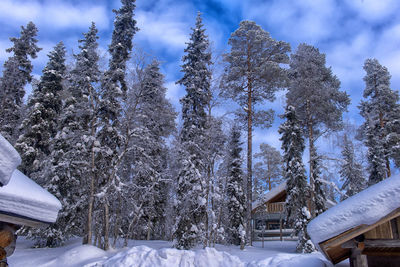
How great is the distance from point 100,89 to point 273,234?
26976mm

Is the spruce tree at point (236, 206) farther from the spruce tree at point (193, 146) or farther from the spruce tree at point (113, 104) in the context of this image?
the spruce tree at point (113, 104)

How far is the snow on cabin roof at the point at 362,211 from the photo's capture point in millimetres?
4844

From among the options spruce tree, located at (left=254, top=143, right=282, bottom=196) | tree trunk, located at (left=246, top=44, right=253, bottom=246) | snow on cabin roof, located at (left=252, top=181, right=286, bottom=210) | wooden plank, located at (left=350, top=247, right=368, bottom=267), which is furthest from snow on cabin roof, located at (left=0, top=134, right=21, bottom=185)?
spruce tree, located at (left=254, top=143, right=282, bottom=196)

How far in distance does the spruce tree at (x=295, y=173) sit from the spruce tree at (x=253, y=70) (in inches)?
67.5

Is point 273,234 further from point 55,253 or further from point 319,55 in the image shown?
point 55,253

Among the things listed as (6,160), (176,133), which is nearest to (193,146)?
(176,133)

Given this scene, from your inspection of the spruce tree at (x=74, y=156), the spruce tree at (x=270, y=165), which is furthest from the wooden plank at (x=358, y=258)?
the spruce tree at (x=270, y=165)

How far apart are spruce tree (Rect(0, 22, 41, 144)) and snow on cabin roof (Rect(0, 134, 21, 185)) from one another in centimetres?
2139

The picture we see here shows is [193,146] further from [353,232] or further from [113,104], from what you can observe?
[353,232]

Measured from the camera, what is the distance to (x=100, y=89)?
59.3 ft

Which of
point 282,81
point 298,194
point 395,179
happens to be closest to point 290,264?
point 395,179

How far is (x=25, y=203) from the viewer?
2.95m

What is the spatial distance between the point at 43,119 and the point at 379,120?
98.6ft

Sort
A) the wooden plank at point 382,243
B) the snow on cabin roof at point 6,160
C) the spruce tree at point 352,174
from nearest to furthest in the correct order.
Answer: the snow on cabin roof at point 6,160, the wooden plank at point 382,243, the spruce tree at point 352,174
